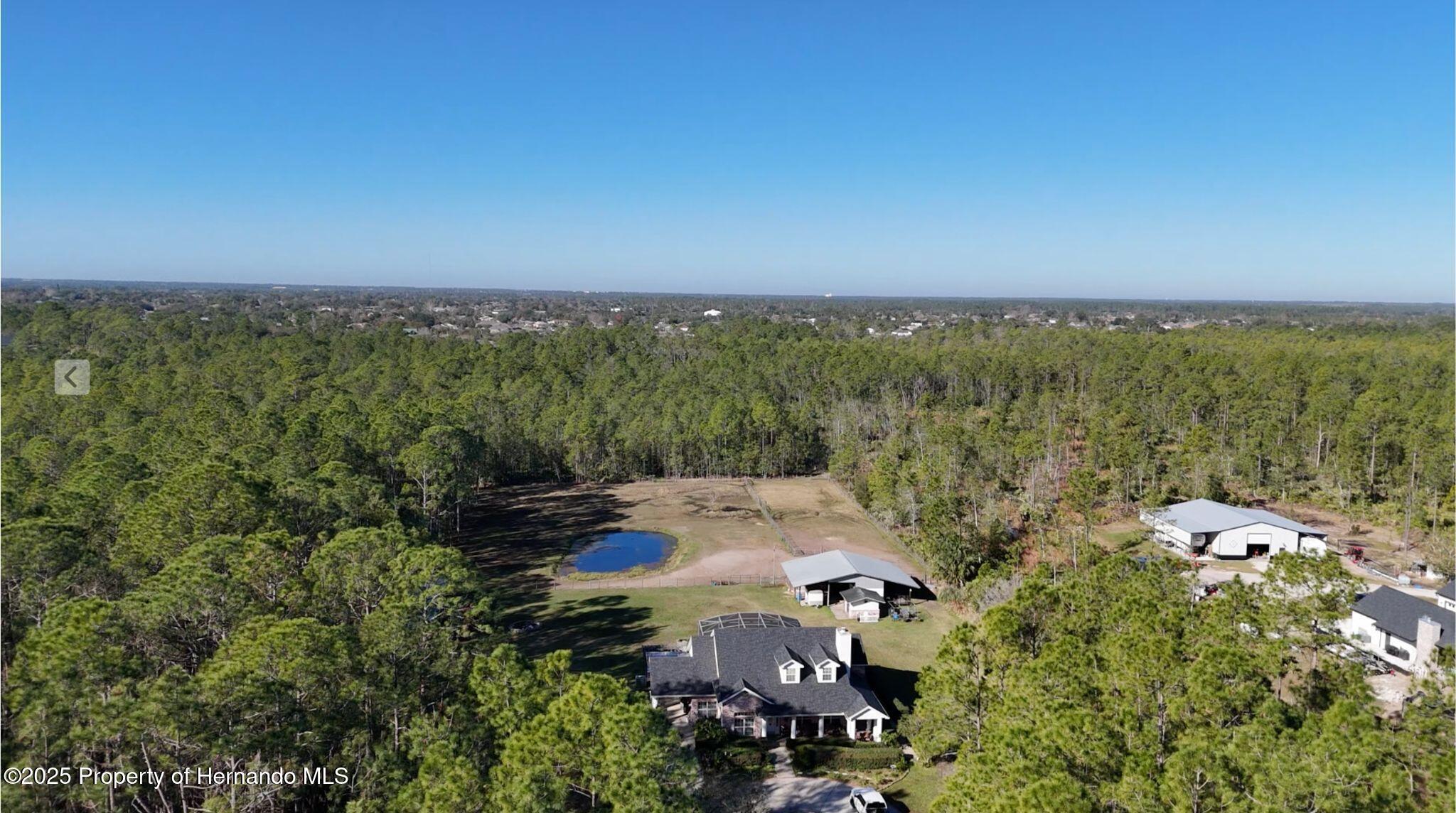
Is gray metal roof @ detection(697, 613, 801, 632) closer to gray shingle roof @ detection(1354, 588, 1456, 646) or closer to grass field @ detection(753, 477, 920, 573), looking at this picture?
grass field @ detection(753, 477, 920, 573)

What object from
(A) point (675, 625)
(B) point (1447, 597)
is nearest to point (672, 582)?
(A) point (675, 625)

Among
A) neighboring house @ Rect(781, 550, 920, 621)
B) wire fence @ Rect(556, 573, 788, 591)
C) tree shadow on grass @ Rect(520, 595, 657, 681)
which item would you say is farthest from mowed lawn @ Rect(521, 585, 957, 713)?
neighboring house @ Rect(781, 550, 920, 621)

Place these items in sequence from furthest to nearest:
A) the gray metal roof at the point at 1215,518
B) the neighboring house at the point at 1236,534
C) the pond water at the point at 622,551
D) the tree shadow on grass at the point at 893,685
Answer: the pond water at the point at 622,551 < the gray metal roof at the point at 1215,518 < the neighboring house at the point at 1236,534 < the tree shadow on grass at the point at 893,685

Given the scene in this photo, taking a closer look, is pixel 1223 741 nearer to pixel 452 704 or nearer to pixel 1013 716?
pixel 1013 716

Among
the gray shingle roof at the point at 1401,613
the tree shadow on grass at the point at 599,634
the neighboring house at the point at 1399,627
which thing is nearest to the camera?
the neighboring house at the point at 1399,627

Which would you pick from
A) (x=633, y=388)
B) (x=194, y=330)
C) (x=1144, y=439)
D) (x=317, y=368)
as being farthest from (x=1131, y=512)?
(x=194, y=330)

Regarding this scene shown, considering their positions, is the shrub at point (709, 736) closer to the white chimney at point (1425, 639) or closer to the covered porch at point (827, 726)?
the covered porch at point (827, 726)

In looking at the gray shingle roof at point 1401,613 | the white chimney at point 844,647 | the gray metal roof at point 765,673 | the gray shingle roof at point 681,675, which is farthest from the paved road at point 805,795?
the gray shingle roof at point 1401,613
